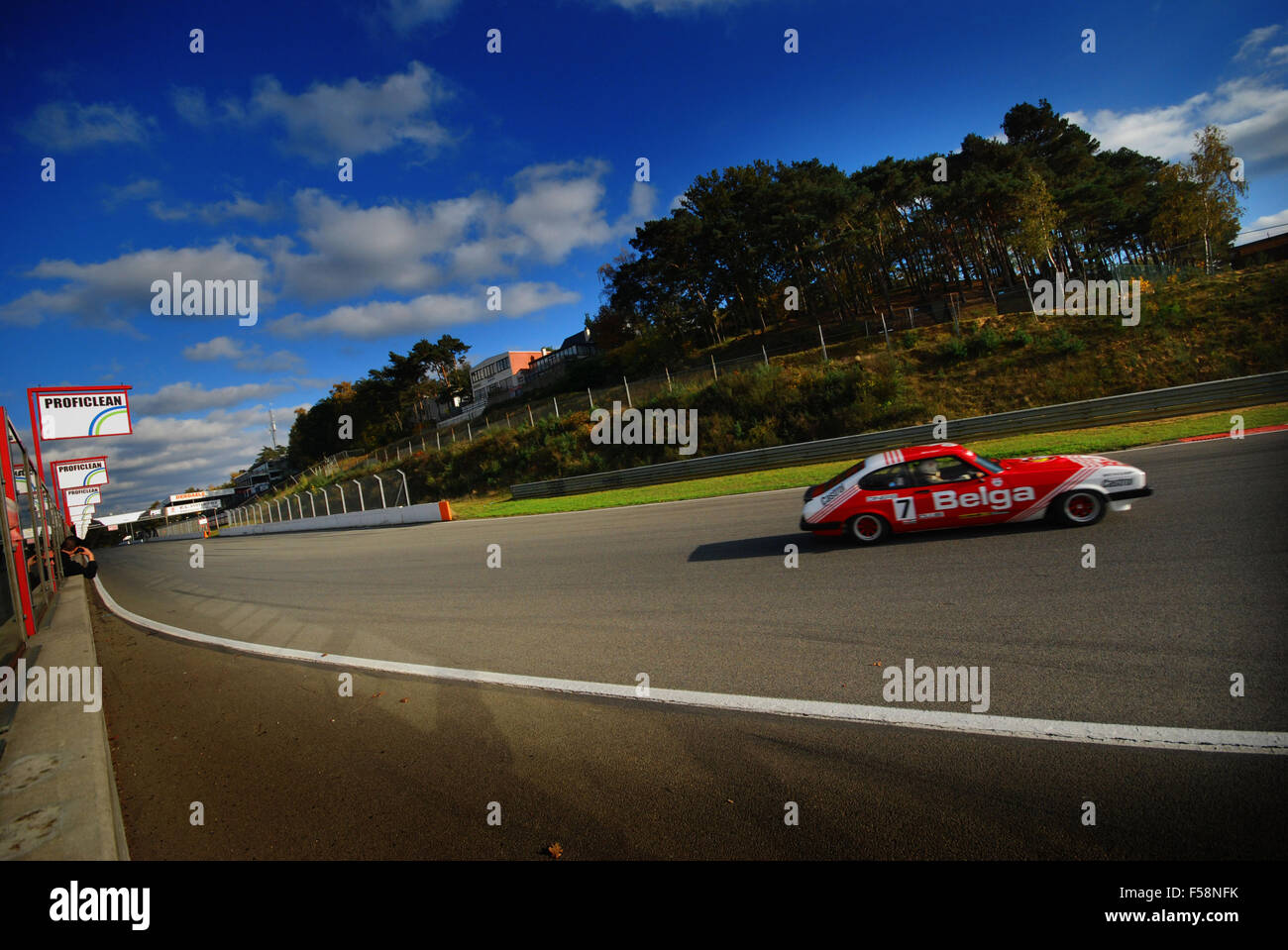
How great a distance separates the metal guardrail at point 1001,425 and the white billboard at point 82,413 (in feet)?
55.5

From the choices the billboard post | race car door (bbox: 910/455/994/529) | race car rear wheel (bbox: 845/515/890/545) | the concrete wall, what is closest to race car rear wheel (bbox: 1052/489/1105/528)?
race car door (bbox: 910/455/994/529)

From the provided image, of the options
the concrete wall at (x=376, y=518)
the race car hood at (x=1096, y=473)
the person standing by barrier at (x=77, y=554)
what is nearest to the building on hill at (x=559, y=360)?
the concrete wall at (x=376, y=518)

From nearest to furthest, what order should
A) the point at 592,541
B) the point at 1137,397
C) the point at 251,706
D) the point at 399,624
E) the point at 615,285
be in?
the point at 251,706 → the point at 399,624 → the point at 592,541 → the point at 1137,397 → the point at 615,285

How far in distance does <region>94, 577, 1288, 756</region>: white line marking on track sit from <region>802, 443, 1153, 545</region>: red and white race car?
4.32m

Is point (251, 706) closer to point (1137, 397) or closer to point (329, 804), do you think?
point (329, 804)

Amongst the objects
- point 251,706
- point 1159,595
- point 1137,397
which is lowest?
point 251,706

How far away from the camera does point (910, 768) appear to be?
303 cm

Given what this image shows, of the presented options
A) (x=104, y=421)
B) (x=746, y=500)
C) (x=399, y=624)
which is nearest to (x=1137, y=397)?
(x=746, y=500)

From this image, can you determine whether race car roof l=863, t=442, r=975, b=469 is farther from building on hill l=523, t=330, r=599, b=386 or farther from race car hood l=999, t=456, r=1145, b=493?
building on hill l=523, t=330, r=599, b=386

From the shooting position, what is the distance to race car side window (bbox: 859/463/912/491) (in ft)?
24.6
